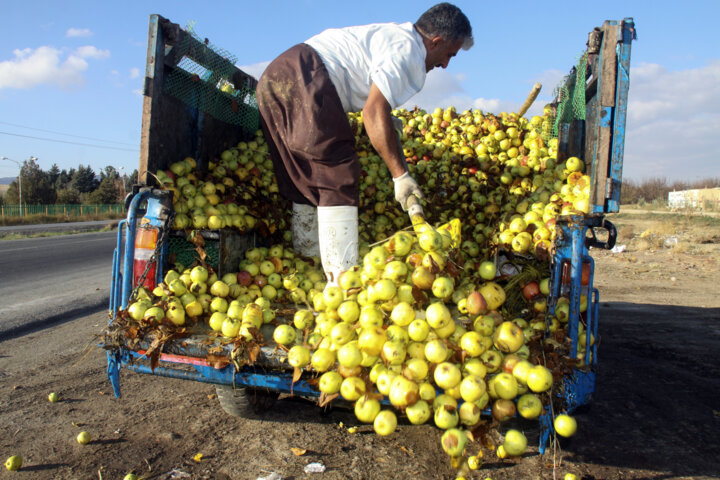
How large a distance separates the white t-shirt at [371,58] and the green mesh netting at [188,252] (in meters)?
1.52

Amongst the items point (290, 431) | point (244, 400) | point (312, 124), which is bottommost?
point (290, 431)

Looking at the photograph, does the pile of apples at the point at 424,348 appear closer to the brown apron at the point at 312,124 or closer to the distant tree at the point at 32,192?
the brown apron at the point at 312,124

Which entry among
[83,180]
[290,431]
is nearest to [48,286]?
[290,431]

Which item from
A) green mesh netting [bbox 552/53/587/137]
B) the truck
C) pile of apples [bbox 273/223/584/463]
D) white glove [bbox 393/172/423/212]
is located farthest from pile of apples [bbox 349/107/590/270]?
pile of apples [bbox 273/223/584/463]

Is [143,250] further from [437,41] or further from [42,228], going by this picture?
[42,228]

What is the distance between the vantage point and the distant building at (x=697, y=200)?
111 feet

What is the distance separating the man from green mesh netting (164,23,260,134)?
757mm

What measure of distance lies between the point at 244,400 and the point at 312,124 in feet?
6.77

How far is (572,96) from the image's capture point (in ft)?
14.6

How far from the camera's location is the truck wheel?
135 inches

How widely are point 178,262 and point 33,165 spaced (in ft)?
261

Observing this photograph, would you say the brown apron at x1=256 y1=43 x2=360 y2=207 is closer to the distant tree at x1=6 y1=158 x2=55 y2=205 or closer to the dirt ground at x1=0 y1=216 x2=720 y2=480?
the dirt ground at x1=0 y1=216 x2=720 y2=480

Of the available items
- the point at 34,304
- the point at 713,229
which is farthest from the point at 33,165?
the point at 713,229

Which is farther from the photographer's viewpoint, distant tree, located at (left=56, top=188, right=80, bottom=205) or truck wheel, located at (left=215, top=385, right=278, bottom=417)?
distant tree, located at (left=56, top=188, right=80, bottom=205)
